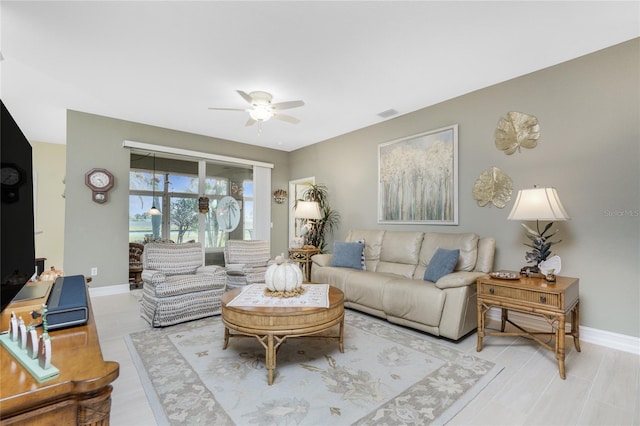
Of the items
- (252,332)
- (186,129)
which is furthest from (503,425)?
(186,129)

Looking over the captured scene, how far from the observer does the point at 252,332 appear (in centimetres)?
219

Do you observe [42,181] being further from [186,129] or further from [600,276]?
[600,276]

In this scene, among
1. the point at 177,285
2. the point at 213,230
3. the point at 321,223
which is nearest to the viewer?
the point at 177,285

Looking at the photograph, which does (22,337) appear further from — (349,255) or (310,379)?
(349,255)

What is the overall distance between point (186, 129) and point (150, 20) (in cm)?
305

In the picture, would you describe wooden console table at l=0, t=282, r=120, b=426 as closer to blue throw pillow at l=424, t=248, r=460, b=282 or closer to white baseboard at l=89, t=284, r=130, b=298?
blue throw pillow at l=424, t=248, r=460, b=282

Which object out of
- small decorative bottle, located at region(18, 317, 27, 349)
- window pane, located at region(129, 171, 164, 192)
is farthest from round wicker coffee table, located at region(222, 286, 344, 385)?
window pane, located at region(129, 171, 164, 192)

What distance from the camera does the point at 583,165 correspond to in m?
2.91

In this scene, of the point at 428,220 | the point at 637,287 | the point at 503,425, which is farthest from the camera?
the point at 428,220

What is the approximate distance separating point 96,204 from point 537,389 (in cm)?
567

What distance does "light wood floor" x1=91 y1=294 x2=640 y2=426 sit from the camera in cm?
177

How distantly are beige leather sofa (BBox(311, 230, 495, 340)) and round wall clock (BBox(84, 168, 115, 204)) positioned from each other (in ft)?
11.1

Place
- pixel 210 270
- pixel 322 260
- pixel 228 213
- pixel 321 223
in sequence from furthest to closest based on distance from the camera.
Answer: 1. pixel 228 213
2. pixel 321 223
3. pixel 322 260
4. pixel 210 270

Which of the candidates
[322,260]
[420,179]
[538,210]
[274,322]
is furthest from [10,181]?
[420,179]
